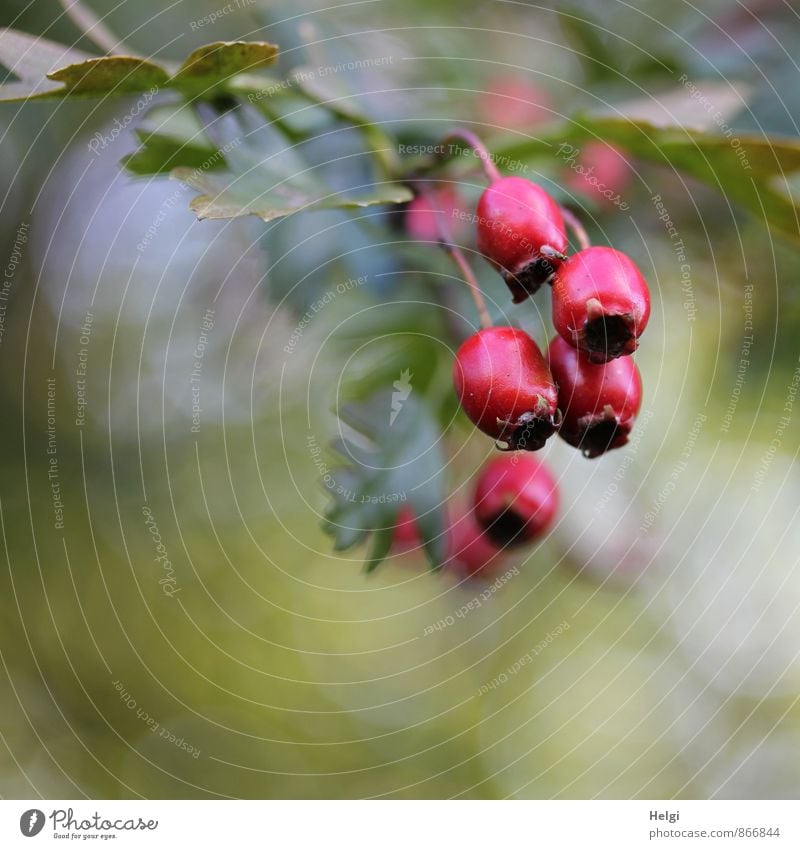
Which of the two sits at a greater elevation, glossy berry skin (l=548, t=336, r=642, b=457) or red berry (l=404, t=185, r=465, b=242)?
red berry (l=404, t=185, r=465, b=242)

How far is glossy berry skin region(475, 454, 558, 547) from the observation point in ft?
3.82

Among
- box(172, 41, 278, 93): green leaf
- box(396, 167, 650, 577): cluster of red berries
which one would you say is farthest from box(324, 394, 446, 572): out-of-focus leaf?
box(172, 41, 278, 93): green leaf

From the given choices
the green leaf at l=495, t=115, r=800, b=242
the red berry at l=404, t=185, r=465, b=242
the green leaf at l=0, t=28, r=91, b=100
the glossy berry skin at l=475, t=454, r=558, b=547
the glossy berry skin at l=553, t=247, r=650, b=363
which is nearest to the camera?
the glossy berry skin at l=553, t=247, r=650, b=363

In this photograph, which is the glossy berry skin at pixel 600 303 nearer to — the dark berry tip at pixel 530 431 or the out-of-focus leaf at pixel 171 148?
the dark berry tip at pixel 530 431

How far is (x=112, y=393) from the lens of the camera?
193 centimetres

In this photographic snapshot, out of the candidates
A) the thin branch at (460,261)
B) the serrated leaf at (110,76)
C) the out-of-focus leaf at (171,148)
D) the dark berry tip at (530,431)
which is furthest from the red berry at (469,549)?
the serrated leaf at (110,76)

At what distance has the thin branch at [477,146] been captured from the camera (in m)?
0.84

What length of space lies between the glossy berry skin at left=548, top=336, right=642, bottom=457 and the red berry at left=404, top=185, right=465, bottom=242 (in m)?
0.36

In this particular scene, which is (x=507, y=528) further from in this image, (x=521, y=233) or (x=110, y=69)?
(x=110, y=69)

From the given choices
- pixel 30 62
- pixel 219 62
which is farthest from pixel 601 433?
pixel 30 62

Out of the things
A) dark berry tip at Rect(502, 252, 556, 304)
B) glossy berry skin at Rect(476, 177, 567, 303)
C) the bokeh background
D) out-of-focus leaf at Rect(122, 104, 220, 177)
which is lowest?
the bokeh background

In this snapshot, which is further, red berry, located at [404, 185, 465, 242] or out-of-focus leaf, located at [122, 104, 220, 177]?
red berry, located at [404, 185, 465, 242]

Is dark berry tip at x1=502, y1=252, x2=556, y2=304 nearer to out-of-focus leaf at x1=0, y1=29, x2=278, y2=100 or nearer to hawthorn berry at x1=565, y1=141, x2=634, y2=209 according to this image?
out-of-focus leaf at x1=0, y1=29, x2=278, y2=100
